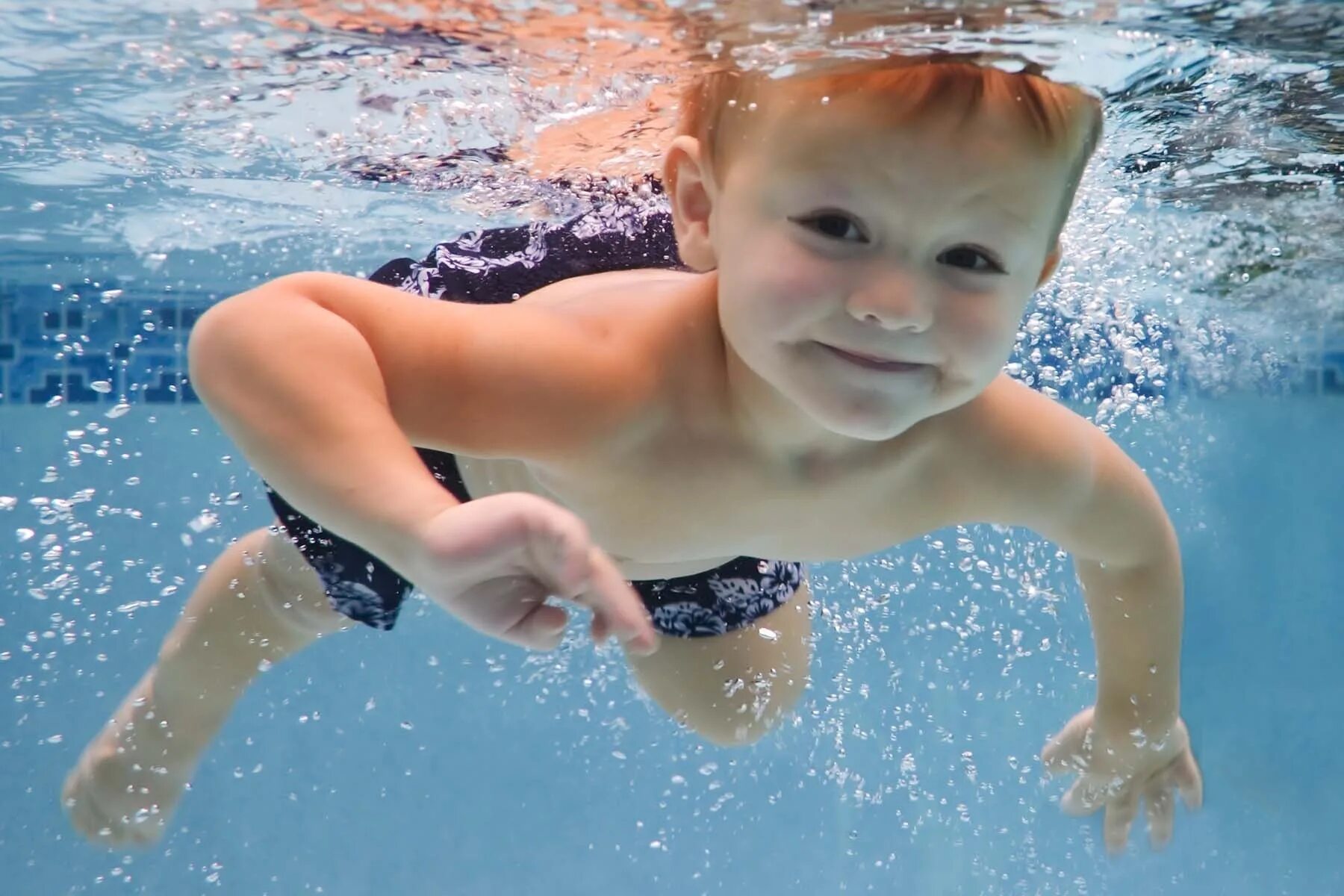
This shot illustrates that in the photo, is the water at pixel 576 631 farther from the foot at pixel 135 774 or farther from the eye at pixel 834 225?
the foot at pixel 135 774

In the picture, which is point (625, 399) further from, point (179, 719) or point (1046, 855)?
point (1046, 855)

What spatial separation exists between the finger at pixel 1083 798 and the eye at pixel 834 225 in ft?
7.98

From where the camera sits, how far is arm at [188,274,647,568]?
211 cm

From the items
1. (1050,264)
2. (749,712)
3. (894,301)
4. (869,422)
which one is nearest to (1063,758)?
(749,712)

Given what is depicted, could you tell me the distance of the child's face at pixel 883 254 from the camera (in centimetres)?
239

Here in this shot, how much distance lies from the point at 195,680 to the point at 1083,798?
10.3 ft

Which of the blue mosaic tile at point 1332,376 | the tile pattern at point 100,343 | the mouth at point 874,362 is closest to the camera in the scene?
the mouth at point 874,362

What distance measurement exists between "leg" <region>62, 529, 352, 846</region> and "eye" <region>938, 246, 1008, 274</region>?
2.46m

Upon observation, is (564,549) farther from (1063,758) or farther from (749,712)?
(1063,758)

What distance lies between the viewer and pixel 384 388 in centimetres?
236

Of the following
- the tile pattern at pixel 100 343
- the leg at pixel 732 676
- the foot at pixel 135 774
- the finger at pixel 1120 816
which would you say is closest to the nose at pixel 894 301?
the leg at pixel 732 676

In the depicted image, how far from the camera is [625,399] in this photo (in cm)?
286

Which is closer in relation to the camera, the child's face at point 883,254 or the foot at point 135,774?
the child's face at point 883,254

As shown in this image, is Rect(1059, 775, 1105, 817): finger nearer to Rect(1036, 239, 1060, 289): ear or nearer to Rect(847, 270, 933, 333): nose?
Rect(1036, 239, 1060, 289): ear
